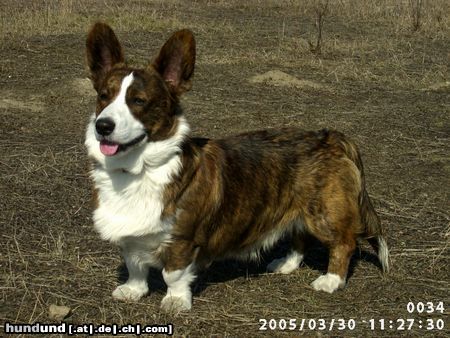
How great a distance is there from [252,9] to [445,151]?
11994mm

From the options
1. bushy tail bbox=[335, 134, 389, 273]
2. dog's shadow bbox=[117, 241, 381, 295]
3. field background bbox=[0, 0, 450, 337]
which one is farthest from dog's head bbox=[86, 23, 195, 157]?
bushy tail bbox=[335, 134, 389, 273]

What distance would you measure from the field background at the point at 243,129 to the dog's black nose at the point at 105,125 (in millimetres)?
1143

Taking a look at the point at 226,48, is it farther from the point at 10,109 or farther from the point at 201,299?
the point at 201,299

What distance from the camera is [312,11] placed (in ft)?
61.7

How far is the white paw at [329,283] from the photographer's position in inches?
191

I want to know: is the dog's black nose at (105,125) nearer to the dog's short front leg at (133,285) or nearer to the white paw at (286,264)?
the dog's short front leg at (133,285)

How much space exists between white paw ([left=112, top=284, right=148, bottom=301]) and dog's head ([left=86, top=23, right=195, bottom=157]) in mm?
970

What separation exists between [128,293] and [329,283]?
53.6 inches

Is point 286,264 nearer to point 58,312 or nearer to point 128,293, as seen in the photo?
point 128,293

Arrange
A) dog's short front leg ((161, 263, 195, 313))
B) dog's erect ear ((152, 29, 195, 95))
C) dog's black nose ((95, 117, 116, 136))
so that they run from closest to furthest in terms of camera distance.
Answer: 1. dog's black nose ((95, 117, 116, 136))
2. dog's erect ear ((152, 29, 195, 95))
3. dog's short front leg ((161, 263, 195, 313))

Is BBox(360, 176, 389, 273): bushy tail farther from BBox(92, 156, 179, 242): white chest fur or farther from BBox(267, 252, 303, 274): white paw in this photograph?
BBox(92, 156, 179, 242): white chest fur

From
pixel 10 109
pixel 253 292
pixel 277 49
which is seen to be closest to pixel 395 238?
pixel 253 292

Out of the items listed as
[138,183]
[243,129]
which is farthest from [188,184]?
[243,129]

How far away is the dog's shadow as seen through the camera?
486 centimetres
